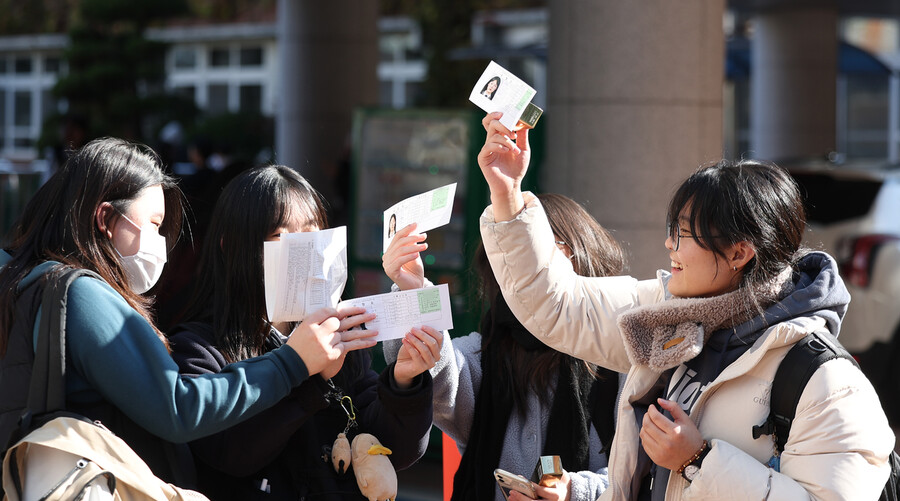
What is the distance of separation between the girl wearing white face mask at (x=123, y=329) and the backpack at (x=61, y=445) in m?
0.04

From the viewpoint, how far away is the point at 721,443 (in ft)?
6.90

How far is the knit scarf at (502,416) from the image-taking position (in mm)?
2873

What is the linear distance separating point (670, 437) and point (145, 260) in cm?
131

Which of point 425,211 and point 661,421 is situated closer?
point 661,421

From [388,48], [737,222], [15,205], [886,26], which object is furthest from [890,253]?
[388,48]

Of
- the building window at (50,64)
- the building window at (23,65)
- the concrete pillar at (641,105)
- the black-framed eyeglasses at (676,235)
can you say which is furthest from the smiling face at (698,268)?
the building window at (23,65)

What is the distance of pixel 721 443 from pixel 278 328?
1304 millimetres

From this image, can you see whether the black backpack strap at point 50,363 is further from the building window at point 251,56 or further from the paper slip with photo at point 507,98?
the building window at point 251,56

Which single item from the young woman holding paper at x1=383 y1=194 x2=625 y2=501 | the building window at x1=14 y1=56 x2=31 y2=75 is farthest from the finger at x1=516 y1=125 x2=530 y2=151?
the building window at x1=14 y1=56 x2=31 y2=75

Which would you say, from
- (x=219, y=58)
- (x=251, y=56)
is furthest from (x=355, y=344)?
(x=219, y=58)

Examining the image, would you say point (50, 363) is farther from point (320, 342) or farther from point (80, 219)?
point (320, 342)

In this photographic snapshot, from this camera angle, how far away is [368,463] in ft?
8.36

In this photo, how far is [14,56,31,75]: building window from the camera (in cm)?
3181

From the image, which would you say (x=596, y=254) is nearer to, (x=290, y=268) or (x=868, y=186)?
(x=290, y=268)
